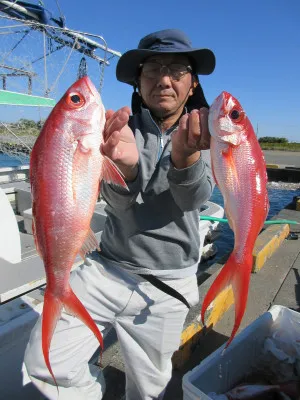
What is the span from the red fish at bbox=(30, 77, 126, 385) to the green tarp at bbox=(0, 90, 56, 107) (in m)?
5.08

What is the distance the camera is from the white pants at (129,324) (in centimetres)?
236

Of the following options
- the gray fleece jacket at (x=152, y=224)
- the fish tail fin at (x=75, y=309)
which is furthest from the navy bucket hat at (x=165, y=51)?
the fish tail fin at (x=75, y=309)

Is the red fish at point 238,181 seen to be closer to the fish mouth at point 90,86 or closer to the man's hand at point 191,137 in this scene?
the man's hand at point 191,137

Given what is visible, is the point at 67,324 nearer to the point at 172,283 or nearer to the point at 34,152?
the point at 172,283

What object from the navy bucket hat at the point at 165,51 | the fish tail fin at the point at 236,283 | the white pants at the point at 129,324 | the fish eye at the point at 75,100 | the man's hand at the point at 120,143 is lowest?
the white pants at the point at 129,324

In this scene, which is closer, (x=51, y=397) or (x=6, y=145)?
(x=51, y=397)

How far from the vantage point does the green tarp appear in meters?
6.03

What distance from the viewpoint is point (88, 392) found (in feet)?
7.97

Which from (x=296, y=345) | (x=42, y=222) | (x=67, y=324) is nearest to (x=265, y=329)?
(x=296, y=345)

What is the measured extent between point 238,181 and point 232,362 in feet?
6.70

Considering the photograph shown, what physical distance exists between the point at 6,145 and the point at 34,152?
7647 millimetres

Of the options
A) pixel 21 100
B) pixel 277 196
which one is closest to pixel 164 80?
pixel 21 100

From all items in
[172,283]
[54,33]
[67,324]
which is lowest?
[67,324]

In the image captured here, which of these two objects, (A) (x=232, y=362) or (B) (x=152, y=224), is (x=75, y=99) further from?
(A) (x=232, y=362)
